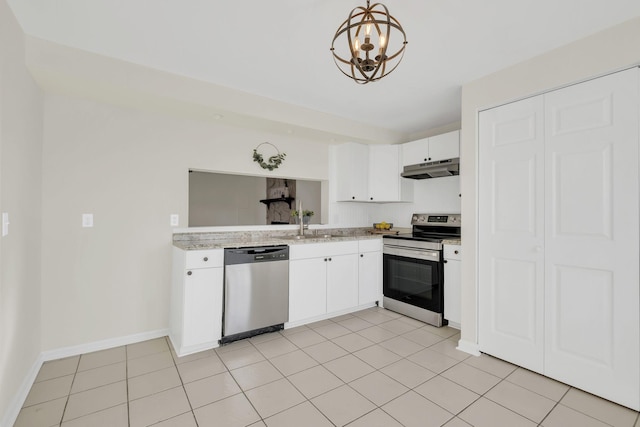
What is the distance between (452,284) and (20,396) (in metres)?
3.43

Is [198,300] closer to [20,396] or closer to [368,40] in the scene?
[20,396]

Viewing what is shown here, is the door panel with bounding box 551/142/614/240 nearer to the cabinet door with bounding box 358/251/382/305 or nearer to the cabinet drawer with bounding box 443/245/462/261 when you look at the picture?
the cabinet drawer with bounding box 443/245/462/261

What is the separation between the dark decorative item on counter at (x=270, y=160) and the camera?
3416mm

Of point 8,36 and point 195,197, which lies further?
point 195,197

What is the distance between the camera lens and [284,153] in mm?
3646

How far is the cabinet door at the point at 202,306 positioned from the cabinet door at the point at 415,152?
2622mm

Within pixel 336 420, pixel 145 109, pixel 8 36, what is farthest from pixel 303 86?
pixel 336 420

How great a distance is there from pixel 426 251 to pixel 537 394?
1489 mm

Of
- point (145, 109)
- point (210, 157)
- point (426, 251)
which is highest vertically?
point (145, 109)

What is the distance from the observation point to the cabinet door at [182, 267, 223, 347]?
251 centimetres

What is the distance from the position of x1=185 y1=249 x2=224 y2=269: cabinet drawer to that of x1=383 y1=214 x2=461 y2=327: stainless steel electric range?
2.00 m

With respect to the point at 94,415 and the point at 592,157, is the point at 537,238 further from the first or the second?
the point at 94,415

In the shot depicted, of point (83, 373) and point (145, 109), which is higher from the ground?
point (145, 109)

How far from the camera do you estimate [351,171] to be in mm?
3965
